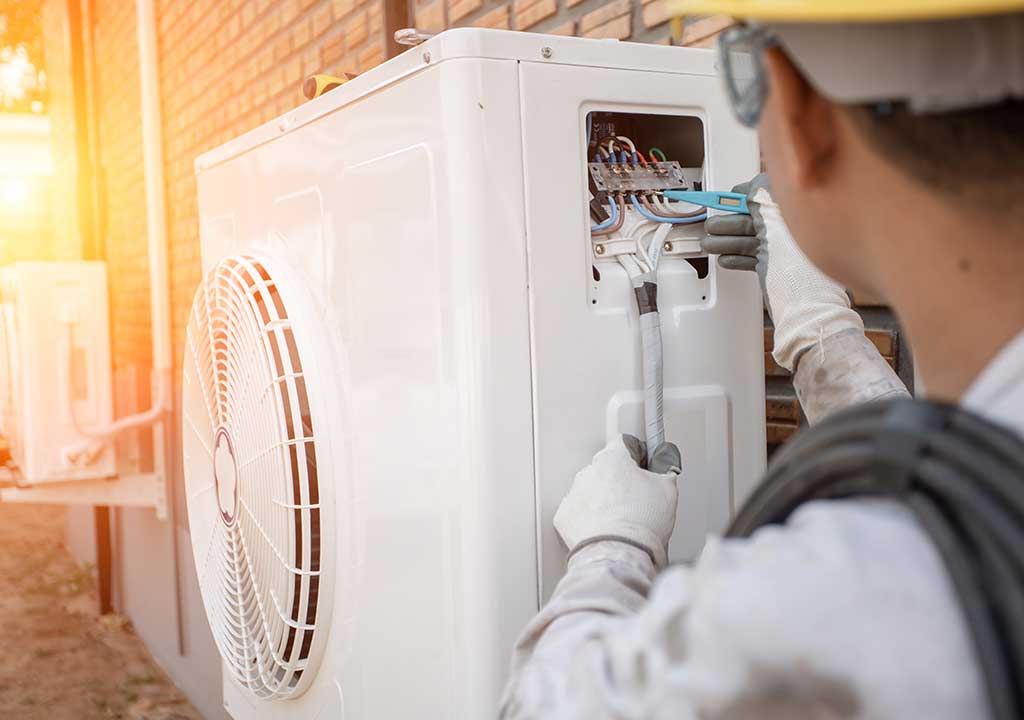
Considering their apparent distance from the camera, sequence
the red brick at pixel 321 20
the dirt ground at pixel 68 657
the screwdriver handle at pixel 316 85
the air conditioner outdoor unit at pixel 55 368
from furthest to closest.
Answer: the dirt ground at pixel 68 657
the air conditioner outdoor unit at pixel 55 368
the red brick at pixel 321 20
the screwdriver handle at pixel 316 85

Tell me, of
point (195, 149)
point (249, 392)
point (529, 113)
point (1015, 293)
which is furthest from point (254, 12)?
point (1015, 293)

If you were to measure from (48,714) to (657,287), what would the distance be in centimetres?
367

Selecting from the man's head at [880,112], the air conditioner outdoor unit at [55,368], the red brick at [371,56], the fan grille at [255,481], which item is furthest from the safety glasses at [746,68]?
the air conditioner outdoor unit at [55,368]

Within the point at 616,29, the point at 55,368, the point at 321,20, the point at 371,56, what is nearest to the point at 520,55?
the point at 616,29

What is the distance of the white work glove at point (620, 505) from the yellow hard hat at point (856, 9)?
0.54 metres

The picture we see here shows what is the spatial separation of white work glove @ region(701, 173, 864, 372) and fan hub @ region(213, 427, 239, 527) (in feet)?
2.57

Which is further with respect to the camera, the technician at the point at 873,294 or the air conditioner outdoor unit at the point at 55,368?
the air conditioner outdoor unit at the point at 55,368

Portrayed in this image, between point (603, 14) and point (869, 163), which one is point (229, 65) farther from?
point (869, 163)

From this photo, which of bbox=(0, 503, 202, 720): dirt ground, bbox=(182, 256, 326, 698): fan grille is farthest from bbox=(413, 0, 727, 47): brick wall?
bbox=(0, 503, 202, 720): dirt ground

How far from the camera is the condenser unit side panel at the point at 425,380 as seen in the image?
105 cm

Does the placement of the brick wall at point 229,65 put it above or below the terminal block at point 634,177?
above

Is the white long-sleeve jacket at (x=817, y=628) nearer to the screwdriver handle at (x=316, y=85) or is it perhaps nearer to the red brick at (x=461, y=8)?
the screwdriver handle at (x=316, y=85)

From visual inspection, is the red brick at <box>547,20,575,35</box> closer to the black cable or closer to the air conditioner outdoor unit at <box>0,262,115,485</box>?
the black cable

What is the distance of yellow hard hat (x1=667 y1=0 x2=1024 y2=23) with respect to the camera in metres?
0.50
